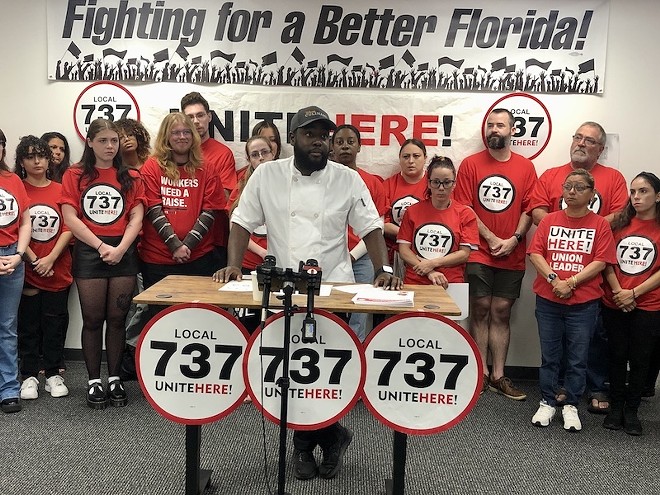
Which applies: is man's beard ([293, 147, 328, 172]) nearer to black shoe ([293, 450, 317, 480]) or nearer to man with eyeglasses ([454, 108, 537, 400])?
black shoe ([293, 450, 317, 480])

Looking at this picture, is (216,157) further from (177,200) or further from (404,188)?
(404,188)

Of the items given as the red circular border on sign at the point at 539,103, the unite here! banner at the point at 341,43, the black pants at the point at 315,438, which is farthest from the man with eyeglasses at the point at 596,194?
the black pants at the point at 315,438

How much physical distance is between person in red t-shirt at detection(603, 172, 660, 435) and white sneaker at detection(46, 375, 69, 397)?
10.8 ft

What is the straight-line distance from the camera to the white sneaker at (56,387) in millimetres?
4285

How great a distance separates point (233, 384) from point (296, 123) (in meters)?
1.12

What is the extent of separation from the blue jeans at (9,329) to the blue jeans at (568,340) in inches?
122

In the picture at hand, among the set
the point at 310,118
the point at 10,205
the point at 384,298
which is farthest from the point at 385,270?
A: the point at 10,205

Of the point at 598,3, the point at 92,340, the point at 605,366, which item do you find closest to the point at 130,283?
the point at 92,340

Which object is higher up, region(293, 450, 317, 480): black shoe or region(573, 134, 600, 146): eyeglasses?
region(573, 134, 600, 146): eyeglasses

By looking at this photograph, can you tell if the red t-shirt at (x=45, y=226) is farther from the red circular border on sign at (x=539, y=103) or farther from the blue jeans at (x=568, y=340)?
the blue jeans at (x=568, y=340)

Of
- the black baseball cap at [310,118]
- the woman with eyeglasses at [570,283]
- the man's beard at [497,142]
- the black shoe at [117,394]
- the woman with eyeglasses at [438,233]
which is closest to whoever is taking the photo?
the black baseball cap at [310,118]

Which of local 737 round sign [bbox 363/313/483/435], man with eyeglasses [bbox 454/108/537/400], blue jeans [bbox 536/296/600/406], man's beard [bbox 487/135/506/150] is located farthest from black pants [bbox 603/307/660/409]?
local 737 round sign [bbox 363/313/483/435]

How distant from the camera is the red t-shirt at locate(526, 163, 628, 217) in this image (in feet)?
14.8

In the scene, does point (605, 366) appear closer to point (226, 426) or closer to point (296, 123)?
point (226, 426)
